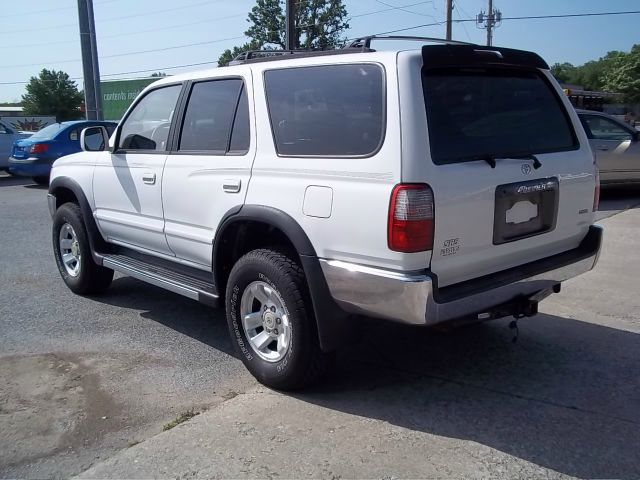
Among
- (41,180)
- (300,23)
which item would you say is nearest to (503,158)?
(41,180)

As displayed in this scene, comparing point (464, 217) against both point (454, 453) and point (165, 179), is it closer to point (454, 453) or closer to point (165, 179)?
point (454, 453)

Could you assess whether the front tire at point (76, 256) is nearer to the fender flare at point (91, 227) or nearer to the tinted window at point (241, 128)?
the fender flare at point (91, 227)

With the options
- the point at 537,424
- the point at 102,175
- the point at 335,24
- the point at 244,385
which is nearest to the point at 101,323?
the point at 102,175

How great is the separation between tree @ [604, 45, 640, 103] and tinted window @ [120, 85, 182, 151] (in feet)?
229

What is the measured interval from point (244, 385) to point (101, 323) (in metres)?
1.86

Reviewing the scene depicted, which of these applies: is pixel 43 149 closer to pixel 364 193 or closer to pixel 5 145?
pixel 5 145

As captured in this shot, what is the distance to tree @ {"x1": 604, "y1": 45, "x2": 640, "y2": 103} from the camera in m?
68.0

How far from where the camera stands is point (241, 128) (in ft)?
13.8

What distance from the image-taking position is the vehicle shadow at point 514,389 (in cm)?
329

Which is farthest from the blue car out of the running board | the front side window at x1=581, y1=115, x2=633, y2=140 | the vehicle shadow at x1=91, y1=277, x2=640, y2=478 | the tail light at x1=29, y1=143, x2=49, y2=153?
the vehicle shadow at x1=91, y1=277, x2=640, y2=478

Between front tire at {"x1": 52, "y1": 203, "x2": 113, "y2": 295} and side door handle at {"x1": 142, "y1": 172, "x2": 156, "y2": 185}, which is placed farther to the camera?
front tire at {"x1": 52, "y1": 203, "x2": 113, "y2": 295}

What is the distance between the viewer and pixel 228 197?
411 centimetres

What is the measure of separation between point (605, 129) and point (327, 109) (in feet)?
33.0

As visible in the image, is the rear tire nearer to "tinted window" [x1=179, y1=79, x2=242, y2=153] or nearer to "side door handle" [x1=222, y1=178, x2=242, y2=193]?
"tinted window" [x1=179, y1=79, x2=242, y2=153]
